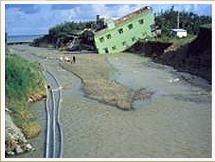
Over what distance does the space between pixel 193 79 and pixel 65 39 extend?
23.1m

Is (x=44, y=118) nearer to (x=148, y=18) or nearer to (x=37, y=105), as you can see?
(x=37, y=105)

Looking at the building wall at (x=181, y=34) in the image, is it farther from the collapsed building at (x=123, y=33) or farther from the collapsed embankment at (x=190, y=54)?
the collapsed embankment at (x=190, y=54)

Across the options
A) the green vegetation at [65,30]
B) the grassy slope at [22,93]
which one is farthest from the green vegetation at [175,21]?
the grassy slope at [22,93]

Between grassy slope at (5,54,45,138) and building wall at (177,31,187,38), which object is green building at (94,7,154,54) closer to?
building wall at (177,31,187,38)

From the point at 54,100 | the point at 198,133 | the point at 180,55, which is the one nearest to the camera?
the point at 198,133

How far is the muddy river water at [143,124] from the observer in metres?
8.66

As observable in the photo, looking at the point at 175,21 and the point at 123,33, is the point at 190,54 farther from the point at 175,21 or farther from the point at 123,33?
the point at 175,21

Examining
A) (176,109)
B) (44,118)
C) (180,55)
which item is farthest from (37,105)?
(180,55)

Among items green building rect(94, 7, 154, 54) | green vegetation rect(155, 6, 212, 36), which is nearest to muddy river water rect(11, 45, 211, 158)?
green building rect(94, 7, 154, 54)

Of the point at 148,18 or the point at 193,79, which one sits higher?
the point at 148,18

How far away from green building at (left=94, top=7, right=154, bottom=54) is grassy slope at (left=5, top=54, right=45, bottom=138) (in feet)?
50.9

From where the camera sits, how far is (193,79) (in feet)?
57.4

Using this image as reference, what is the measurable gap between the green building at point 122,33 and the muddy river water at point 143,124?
42.1ft

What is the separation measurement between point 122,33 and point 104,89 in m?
15.2
